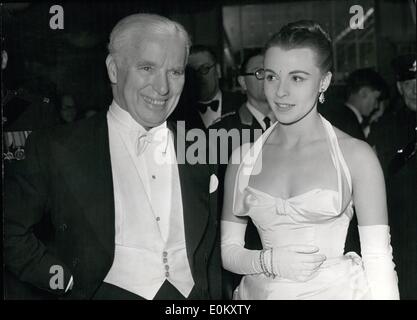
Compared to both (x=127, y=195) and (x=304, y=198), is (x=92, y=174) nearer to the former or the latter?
(x=127, y=195)

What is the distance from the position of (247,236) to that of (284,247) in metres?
0.12

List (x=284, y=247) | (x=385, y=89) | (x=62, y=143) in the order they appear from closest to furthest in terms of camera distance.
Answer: (x=284, y=247) → (x=62, y=143) → (x=385, y=89)

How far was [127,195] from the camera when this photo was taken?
1.68 metres

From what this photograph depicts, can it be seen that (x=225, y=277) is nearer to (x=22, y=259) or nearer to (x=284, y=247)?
(x=284, y=247)

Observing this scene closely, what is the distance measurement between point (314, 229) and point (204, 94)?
0.59 metres

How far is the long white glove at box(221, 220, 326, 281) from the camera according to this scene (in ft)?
5.22

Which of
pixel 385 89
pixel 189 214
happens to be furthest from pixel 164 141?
pixel 385 89

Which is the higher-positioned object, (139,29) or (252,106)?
(139,29)

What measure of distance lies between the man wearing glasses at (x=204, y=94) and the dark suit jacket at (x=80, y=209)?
0.14 meters

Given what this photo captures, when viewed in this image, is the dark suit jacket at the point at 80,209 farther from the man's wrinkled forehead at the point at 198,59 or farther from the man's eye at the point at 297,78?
the man's eye at the point at 297,78

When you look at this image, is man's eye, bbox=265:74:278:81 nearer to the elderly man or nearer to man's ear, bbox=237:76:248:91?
man's ear, bbox=237:76:248:91

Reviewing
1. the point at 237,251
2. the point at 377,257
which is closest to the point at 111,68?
the point at 237,251

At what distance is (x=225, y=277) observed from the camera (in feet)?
5.69

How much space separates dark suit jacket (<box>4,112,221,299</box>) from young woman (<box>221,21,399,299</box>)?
9cm
